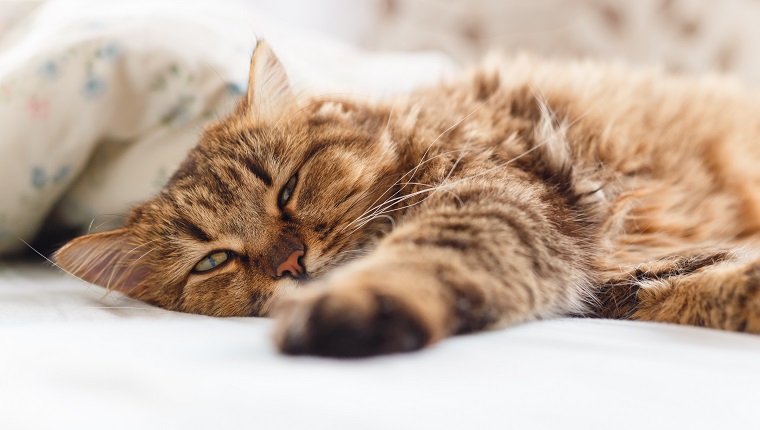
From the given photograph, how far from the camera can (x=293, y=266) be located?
1048 mm

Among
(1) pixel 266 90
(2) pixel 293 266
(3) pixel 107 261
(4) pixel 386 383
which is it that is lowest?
(3) pixel 107 261

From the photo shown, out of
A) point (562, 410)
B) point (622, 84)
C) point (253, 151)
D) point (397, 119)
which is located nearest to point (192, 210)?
point (253, 151)

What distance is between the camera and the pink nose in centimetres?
105

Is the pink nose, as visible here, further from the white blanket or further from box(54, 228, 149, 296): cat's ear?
the white blanket

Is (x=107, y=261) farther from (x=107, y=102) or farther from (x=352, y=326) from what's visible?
(x=352, y=326)

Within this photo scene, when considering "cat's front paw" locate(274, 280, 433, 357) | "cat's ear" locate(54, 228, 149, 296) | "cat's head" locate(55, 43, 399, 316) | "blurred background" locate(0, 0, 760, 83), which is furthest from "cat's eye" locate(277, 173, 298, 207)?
"blurred background" locate(0, 0, 760, 83)

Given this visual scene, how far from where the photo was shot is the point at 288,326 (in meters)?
0.70

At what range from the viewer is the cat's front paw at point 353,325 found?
0.66 meters

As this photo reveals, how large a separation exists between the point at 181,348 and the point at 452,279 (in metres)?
0.37

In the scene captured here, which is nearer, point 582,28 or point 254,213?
point 254,213

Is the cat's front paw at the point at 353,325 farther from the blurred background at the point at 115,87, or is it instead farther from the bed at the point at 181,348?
the blurred background at the point at 115,87

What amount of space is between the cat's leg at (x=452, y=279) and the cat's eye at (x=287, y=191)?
26 centimetres

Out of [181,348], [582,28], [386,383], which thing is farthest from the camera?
[582,28]

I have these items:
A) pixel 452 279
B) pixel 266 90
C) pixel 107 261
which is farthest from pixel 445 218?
pixel 107 261
